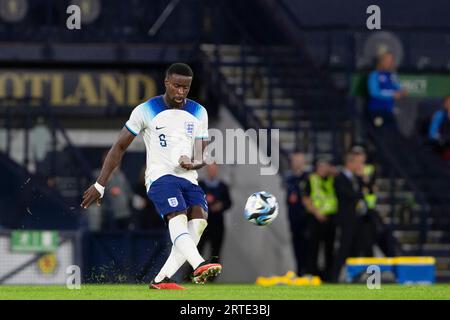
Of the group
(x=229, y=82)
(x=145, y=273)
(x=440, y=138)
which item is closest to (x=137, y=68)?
(x=229, y=82)

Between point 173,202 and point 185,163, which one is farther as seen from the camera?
point 173,202

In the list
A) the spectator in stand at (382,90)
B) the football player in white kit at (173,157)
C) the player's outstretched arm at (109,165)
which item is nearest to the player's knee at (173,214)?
the football player in white kit at (173,157)

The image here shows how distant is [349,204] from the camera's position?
22.2 metres

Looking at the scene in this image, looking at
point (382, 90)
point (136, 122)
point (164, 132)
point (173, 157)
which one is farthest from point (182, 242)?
point (382, 90)

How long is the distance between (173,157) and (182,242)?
0.82 m

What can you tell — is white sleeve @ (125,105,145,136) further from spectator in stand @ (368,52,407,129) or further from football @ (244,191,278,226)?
spectator in stand @ (368,52,407,129)

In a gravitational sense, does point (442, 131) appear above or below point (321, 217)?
above

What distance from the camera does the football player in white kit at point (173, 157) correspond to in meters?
14.4

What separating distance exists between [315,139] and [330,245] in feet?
7.56

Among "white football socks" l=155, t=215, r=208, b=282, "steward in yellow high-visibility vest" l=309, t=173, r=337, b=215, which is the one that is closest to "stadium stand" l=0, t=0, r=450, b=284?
"steward in yellow high-visibility vest" l=309, t=173, r=337, b=215

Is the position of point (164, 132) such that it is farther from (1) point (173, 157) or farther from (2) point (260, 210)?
(2) point (260, 210)

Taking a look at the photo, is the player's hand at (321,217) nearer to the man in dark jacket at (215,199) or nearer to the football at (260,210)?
the man in dark jacket at (215,199)

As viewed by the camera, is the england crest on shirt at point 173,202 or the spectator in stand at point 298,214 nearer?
the england crest on shirt at point 173,202
